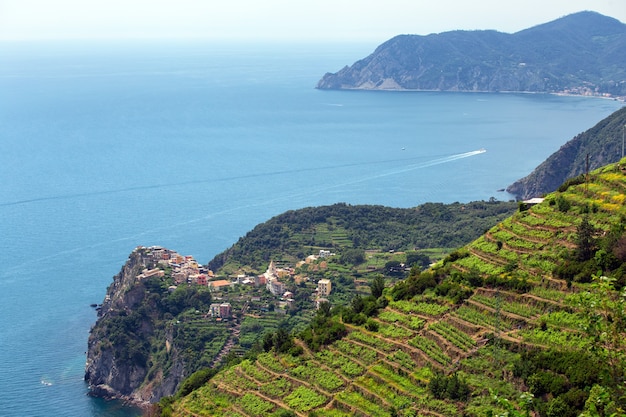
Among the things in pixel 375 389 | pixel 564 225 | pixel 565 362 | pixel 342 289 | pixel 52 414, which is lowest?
pixel 52 414

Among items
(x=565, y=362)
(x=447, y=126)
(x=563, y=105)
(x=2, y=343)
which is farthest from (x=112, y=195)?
(x=563, y=105)

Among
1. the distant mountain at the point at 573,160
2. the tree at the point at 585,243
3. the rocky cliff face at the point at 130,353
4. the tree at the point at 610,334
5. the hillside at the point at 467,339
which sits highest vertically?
the tree at the point at 610,334

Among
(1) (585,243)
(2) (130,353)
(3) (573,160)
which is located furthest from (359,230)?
(1) (585,243)

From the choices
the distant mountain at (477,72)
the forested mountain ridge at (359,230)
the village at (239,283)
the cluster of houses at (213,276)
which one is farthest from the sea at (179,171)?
the distant mountain at (477,72)

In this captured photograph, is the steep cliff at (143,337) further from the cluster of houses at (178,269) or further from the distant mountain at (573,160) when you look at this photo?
the distant mountain at (573,160)

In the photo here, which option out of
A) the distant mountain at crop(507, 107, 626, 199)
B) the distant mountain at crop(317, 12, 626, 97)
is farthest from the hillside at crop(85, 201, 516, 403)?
the distant mountain at crop(317, 12, 626, 97)

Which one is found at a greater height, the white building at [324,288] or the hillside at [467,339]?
the hillside at [467,339]

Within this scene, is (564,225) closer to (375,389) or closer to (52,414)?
(375,389)
